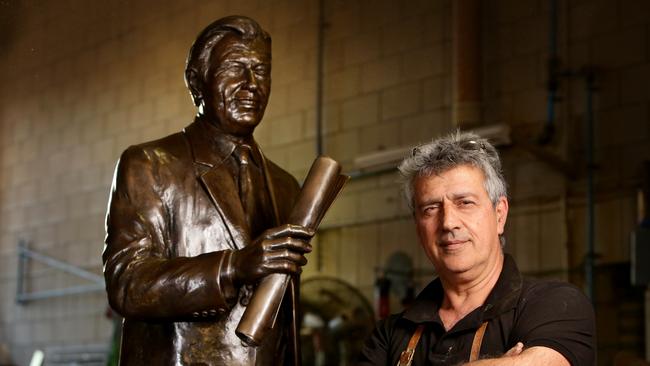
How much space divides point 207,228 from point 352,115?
12.2 feet

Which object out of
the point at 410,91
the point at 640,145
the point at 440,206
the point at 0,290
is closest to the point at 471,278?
the point at 440,206

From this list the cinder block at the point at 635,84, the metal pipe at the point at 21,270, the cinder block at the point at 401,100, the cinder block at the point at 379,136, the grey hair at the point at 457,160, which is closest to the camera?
the grey hair at the point at 457,160

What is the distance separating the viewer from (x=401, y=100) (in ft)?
17.9

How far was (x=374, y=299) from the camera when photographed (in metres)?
5.65

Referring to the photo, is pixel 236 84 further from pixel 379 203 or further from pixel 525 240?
pixel 379 203

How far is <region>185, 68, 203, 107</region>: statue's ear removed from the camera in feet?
7.31

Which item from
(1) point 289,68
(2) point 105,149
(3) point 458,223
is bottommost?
(3) point 458,223

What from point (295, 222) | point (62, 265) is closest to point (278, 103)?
point (62, 265)

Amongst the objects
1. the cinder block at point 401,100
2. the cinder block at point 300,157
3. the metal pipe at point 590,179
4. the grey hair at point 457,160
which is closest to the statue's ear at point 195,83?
the grey hair at point 457,160

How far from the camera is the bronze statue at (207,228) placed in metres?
1.97

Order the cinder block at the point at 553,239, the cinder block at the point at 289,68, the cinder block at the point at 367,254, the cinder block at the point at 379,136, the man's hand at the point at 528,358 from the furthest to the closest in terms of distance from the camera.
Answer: the cinder block at the point at 367,254, the cinder block at the point at 379,136, the cinder block at the point at 289,68, the cinder block at the point at 553,239, the man's hand at the point at 528,358

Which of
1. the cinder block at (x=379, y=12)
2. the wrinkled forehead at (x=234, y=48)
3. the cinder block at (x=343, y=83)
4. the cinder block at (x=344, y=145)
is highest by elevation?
the cinder block at (x=379, y=12)

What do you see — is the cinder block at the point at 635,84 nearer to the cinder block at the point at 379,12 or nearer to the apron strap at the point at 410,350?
the cinder block at the point at 379,12

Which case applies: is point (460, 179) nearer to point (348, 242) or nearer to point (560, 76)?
point (560, 76)
